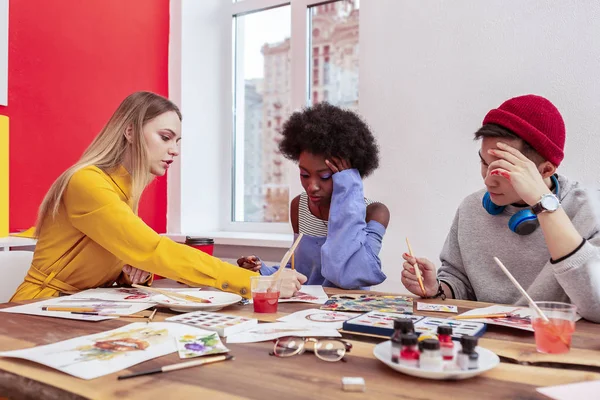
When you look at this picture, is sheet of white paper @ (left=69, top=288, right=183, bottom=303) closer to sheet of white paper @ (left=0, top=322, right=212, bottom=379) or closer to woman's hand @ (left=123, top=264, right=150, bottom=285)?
woman's hand @ (left=123, top=264, right=150, bottom=285)

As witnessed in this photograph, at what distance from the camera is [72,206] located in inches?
60.5

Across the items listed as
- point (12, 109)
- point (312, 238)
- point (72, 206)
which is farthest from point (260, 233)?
point (72, 206)

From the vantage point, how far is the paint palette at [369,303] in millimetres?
1190

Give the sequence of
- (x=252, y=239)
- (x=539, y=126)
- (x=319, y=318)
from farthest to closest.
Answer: (x=252, y=239)
(x=539, y=126)
(x=319, y=318)

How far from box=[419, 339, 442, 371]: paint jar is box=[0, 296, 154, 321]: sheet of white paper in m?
0.70

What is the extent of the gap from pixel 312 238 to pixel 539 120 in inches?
35.6

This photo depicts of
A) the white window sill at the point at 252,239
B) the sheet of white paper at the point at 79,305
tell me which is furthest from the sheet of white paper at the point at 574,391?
the white window sill at the point at 252,239

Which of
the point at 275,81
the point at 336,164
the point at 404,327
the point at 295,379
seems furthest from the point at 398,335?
the point at 275,81

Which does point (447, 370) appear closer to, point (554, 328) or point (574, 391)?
point (574, 391)

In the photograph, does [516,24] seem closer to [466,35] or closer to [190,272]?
[466,35]

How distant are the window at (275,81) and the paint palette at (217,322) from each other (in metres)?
1.72

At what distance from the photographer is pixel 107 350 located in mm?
831

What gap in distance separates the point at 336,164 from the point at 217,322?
1034 mm

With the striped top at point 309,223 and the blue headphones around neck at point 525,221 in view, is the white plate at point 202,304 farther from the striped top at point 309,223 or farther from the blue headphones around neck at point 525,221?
the blue headphones around neck at point 525,221
